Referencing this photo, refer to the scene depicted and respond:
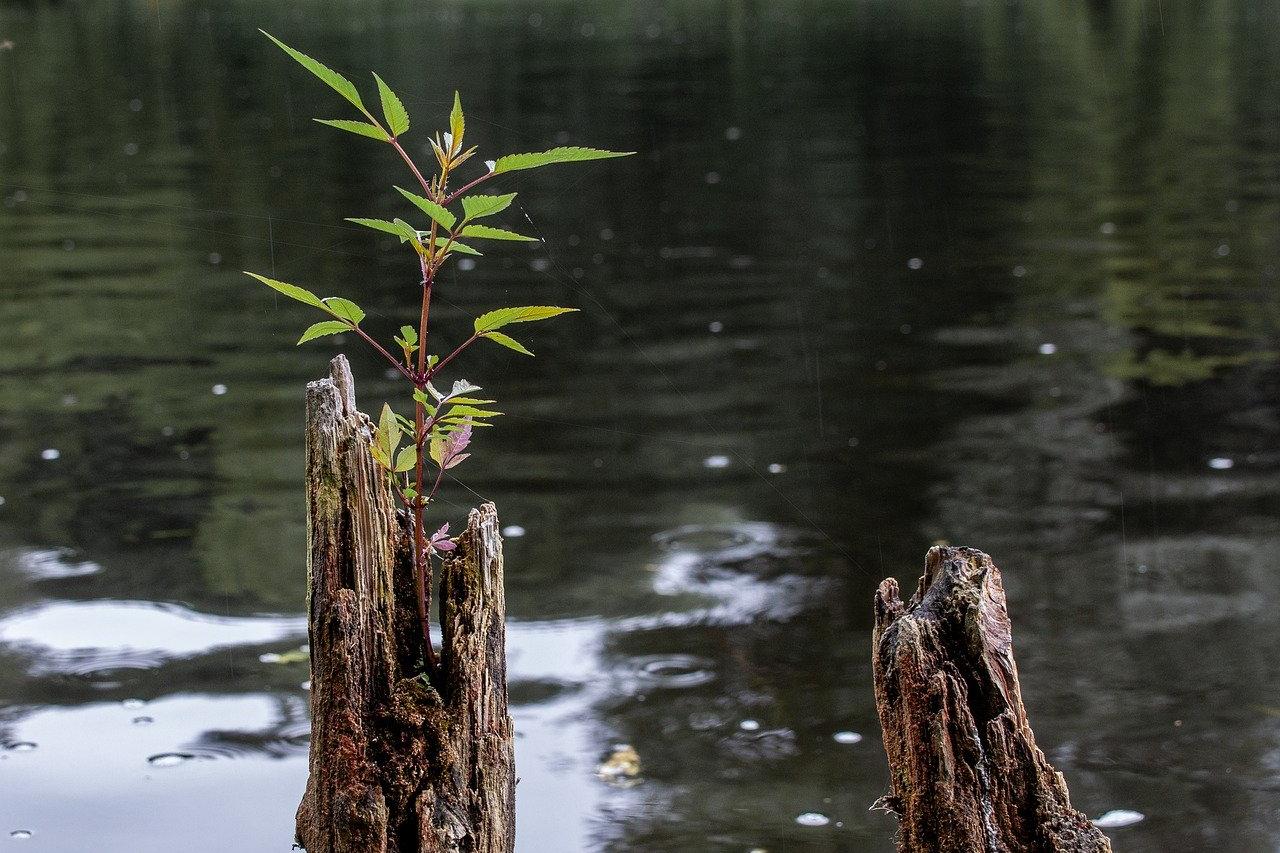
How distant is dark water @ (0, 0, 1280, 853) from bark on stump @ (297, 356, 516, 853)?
1420 millimetres

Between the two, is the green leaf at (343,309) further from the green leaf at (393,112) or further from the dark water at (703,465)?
the dark water at (703,465)

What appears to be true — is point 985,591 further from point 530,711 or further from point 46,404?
point 46,404

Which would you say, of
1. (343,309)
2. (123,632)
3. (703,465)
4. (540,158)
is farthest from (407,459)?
(703,465)

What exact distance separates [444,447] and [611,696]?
7.53 feet

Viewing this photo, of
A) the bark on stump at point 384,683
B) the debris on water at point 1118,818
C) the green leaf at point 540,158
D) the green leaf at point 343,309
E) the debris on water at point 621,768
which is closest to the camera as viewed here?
the green leaf at point 540,158

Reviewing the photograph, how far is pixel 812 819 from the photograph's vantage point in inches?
152

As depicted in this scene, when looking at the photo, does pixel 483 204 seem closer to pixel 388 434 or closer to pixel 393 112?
pixel 393 112

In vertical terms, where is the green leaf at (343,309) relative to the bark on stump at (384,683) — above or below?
above

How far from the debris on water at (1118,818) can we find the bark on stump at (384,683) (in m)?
2.04

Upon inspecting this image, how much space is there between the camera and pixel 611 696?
456 centimetres

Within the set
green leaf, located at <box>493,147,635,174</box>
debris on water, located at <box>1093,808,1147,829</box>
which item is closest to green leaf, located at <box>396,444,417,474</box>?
green leaf, located at <box>493,147,635,174</box>

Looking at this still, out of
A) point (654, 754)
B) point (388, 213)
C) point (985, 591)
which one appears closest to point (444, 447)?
point (985, 591)

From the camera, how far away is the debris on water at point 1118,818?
3.78 metres

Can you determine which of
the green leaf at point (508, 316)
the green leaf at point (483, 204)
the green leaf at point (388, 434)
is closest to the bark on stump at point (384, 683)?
the green leaf at point (388, 434)
